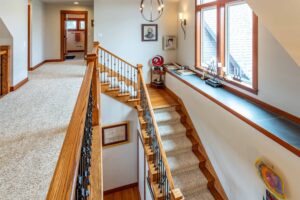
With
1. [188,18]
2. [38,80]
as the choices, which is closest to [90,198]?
[38,80]

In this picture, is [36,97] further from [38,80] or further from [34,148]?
[34,148]

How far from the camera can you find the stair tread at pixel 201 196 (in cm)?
397

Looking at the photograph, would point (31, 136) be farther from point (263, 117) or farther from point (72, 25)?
point (72, 25)

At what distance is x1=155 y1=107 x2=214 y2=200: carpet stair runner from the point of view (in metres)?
4.06

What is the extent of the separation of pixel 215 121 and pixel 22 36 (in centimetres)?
431

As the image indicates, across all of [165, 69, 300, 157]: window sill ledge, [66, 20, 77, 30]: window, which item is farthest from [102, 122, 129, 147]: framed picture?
[66, 20, 77, 30]: window

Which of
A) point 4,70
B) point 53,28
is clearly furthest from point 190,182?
point 53,28

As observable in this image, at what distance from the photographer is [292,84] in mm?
Answer: 2910

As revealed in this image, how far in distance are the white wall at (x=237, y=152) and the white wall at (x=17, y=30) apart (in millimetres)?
3709

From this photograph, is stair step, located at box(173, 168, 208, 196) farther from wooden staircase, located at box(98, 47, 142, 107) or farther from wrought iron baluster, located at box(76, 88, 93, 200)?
wrought iron baluster, located at box(76, 88, 93, 200)

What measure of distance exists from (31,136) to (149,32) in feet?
17.0

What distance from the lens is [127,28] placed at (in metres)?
6.43

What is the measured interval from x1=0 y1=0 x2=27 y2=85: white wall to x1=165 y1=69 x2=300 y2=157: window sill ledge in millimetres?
3703

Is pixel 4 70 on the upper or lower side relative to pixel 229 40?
lower
